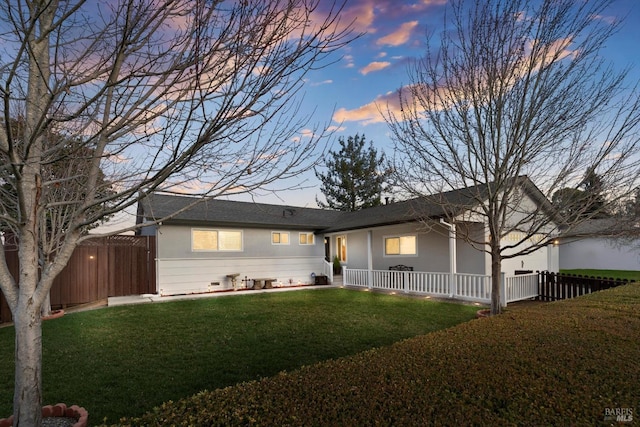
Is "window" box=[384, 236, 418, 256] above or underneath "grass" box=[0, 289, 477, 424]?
above

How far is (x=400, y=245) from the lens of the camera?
50.7 feet

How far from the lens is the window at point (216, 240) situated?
48.2 ft

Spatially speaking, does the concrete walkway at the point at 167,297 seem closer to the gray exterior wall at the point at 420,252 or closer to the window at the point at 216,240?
the window at the point at 216,240

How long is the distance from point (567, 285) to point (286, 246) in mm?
11208

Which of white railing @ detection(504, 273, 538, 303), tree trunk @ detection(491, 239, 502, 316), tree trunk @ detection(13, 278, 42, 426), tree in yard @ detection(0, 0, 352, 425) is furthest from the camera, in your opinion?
white railing @ detection(504, 273, 538, 303)

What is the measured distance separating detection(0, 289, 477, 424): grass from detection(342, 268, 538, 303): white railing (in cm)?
116

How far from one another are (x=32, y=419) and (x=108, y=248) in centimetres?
1085

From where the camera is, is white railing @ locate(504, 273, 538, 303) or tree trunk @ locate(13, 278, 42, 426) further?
white railing @ locate(504, 273, 538, 303)

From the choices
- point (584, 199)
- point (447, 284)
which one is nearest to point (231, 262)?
point (447, 284)

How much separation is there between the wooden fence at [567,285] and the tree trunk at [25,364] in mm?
12564

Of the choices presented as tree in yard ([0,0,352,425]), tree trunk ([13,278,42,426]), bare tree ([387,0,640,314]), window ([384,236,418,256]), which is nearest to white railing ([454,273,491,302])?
window ([384,236,418,256])

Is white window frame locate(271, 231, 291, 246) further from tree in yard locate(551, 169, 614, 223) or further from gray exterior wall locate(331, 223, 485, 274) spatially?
tree in yard locate(551, 169, 614, 223)

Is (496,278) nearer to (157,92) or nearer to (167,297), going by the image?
(157,92)

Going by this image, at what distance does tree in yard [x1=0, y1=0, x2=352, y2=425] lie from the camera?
247 cm
